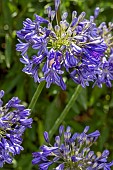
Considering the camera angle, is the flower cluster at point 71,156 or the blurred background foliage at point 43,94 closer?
the flower cluster at point 71,156

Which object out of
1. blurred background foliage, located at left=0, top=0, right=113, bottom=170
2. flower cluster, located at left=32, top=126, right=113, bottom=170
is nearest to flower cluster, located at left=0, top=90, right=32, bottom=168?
flower cluster, located at left=32, top=126, right=113, bottom=170

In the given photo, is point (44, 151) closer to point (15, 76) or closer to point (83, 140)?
point (83, 140)

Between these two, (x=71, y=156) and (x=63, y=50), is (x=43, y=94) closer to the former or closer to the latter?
(x=71, y=156)

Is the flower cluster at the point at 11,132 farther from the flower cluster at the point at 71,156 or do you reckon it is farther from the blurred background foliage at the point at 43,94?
the blurred background foliage at the point at 43,94

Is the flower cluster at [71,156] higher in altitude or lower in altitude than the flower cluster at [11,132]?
lower

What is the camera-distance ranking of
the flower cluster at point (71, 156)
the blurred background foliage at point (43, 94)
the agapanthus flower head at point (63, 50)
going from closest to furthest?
the agapanthus flower head at point (63, 50) < the flower cluster at point (71, 156) < the blurred background foliage at point (43, 94)

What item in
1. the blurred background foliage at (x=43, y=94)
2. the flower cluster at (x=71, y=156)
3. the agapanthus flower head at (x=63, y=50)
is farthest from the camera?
the blurred background foliage at (x=43, y=94)

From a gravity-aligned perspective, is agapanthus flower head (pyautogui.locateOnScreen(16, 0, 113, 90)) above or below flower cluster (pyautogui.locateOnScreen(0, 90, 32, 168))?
above

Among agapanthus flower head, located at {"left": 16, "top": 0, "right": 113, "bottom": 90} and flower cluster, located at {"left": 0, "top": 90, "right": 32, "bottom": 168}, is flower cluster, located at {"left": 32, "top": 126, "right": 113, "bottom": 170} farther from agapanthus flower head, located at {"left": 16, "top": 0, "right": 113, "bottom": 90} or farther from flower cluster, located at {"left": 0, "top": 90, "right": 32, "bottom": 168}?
agapanthus flower head, located at {"left": 16, "top": 0, "right": 113, "bottom": 90}

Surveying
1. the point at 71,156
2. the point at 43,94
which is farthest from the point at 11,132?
the point at 43,94

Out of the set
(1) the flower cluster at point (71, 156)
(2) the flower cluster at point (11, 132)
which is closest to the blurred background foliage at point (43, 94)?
(1) the flower cluster at point (71, 156)
